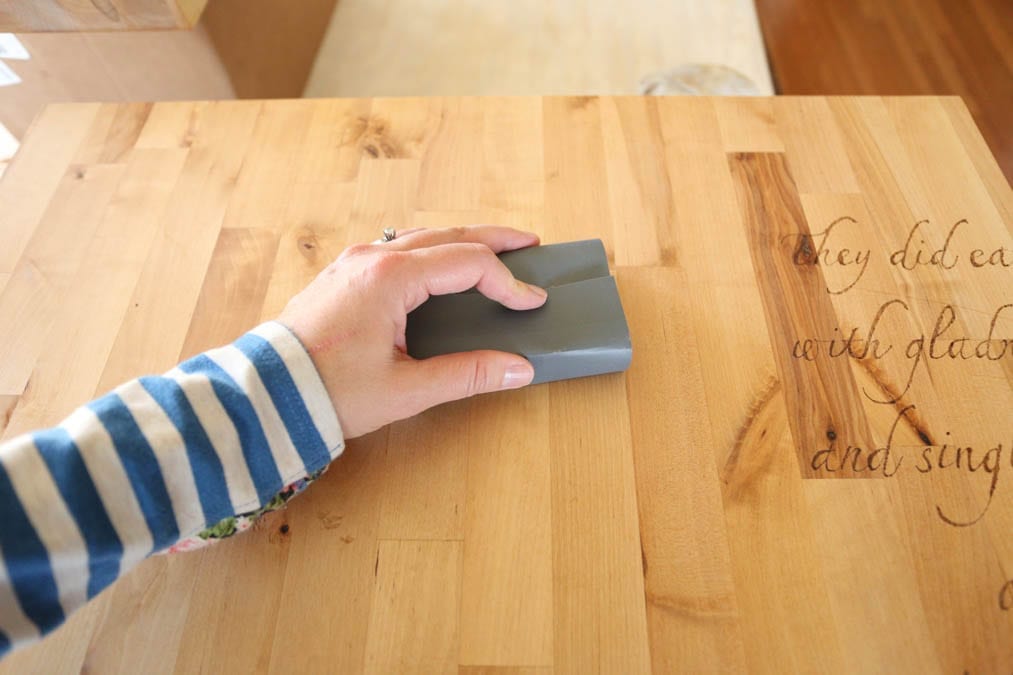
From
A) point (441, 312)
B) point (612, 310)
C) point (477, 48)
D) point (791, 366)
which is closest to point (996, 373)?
point (791, 366)

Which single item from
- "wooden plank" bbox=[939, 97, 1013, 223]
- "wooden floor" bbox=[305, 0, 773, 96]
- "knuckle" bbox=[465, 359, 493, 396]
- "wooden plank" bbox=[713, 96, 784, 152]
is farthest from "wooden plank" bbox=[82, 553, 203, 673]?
"wooden floor" bbox=[305, 0, 773, 96]

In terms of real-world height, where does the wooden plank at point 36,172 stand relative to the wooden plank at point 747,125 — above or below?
above

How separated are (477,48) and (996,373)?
1.19 m

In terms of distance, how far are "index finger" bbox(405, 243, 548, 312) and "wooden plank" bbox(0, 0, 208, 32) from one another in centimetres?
59

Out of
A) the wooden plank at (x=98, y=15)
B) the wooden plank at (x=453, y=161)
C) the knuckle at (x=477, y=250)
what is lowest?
the wooden plank at (x=453, y=161)

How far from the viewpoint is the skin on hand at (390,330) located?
0.47 meters

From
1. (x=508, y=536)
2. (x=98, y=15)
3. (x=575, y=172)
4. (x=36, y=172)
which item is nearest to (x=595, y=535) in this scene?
(x=508, y=536)

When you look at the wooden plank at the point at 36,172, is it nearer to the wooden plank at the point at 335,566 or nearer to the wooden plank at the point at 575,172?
the wooden plank at the point at 335,566

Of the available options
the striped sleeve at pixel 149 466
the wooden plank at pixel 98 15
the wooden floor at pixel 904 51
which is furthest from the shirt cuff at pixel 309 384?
the wooden floor at pixel 904 51

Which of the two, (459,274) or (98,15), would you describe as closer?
(459,274)

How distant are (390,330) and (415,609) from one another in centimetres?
20

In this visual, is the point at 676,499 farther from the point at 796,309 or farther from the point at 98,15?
the point at 98,15

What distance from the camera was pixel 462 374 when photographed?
0.48m

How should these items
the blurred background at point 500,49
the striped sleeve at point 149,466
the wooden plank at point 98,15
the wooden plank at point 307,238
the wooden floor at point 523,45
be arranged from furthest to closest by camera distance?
the wooden floor at point 523,45, the blurred background at point 500,49, the wooden plank at point 98,15, the wooden plank at point 307,238, the striped sleeve at point 149,466
